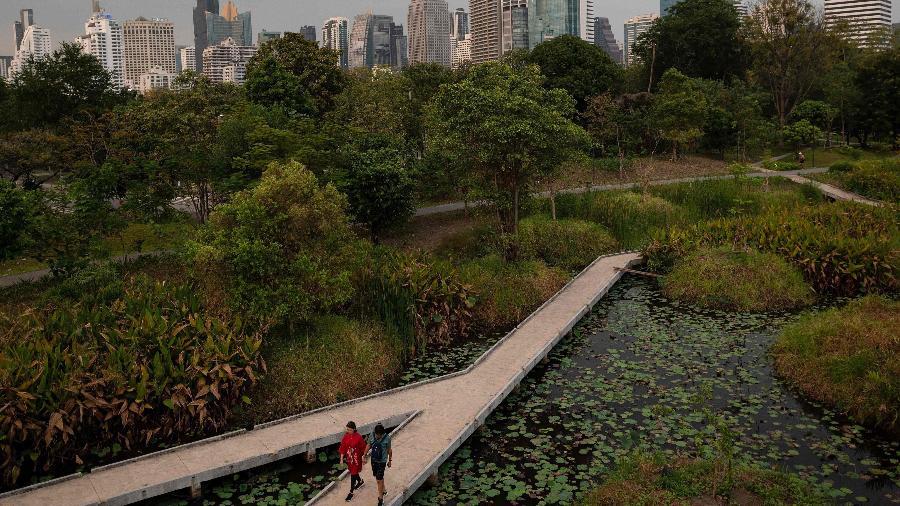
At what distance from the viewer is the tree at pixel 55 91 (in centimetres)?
3888

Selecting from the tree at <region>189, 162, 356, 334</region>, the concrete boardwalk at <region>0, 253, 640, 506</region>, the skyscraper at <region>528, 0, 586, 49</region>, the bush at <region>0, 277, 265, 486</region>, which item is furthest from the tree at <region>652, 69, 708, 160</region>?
the skyscraper at <region>528, 0, 586, 49</region>

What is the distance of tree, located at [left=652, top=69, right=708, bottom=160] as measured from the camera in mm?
38188

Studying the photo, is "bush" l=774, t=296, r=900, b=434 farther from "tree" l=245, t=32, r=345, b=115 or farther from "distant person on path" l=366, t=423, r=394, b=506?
"tree" l=245, t=32, r=345, b=115

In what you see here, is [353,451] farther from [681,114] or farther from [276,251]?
[681,114]

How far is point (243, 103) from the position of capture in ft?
90.0

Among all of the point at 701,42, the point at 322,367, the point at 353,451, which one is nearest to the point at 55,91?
the point at 322,367

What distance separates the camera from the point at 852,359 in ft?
44.7

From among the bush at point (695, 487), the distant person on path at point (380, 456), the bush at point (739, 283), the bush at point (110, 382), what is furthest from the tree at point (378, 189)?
the bush at point (695, 487)

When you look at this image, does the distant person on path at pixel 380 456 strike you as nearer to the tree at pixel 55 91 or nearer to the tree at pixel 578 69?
the tree at pixel 55 91

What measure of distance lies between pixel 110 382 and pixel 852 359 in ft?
44.2

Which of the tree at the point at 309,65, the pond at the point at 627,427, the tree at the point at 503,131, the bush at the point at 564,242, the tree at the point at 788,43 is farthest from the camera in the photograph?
the tree at the point at 788,43

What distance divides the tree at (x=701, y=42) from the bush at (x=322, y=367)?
141ft

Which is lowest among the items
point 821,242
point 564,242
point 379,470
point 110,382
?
point 379,470

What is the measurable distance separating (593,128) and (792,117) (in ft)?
64.6
